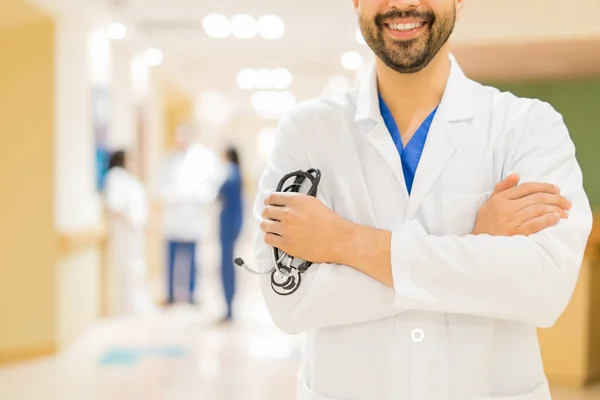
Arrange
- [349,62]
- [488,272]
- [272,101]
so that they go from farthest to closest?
[272,101], [349,62], [488,272]

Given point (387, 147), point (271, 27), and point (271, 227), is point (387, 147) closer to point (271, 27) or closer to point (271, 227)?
point (271, 227)

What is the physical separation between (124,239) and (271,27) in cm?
292

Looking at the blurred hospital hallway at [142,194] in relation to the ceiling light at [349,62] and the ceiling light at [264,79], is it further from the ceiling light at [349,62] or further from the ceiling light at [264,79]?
the ceiling light at [264,79]

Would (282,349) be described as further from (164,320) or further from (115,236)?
(115,236)

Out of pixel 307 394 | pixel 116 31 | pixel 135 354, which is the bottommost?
pixel 135 354

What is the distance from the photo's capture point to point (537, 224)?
1324 mm

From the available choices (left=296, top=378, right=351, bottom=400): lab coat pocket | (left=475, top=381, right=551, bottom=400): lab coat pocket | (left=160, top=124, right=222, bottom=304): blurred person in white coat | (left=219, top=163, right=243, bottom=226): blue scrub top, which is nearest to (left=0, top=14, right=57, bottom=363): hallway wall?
(left=219, top=163, right=243, bottom=226): blue scrub top

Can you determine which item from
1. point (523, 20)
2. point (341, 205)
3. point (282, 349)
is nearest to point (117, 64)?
point (282, 349)

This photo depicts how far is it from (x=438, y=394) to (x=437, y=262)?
0.26m

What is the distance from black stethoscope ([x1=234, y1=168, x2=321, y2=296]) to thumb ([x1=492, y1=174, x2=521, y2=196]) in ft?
1.18

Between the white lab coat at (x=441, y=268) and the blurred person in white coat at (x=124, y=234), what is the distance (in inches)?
221

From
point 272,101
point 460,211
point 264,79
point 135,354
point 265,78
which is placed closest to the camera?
point 460,211

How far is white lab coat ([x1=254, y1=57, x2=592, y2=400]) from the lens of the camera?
4.22 ft

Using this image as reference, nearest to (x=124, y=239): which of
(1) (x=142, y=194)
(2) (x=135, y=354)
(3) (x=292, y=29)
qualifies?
(1) (x=142, y=194)
